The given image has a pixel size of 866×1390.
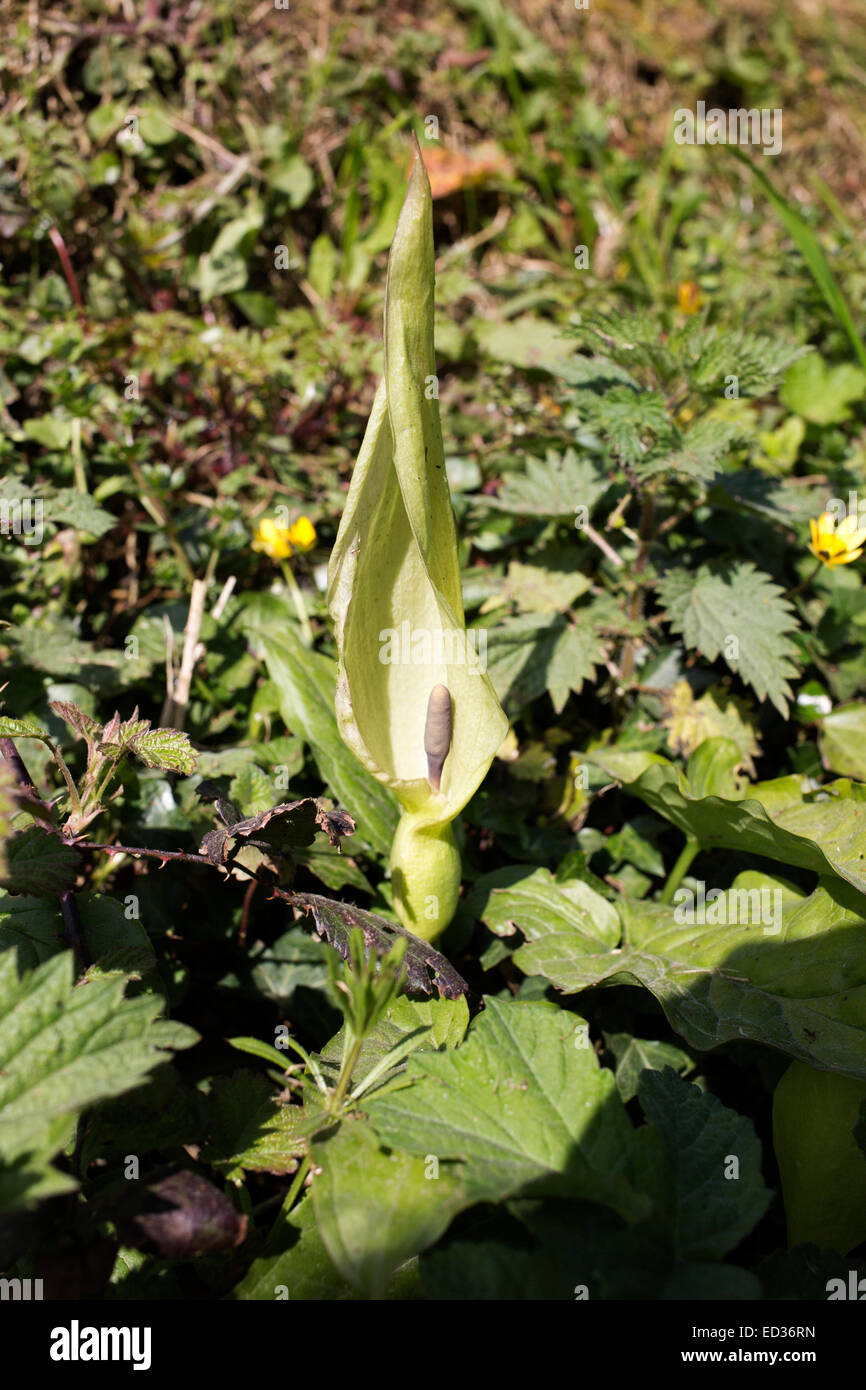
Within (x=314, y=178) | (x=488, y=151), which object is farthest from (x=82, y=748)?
(x=488, y=151)

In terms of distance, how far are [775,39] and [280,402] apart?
429cm

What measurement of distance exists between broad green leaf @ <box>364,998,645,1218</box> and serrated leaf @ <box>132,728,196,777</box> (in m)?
0.60

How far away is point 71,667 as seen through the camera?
2172 millimetres

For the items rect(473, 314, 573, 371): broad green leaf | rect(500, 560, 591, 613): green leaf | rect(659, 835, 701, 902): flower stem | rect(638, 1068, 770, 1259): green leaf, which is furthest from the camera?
rect(473, 314, 573, 371): broad green leaf

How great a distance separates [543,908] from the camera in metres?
1.95

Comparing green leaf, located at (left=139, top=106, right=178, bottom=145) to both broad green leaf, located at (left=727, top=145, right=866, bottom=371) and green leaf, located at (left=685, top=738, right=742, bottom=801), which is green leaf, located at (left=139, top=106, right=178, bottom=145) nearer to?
broad green leaf, located at (left=727, top=145, right=866, bottom=371)

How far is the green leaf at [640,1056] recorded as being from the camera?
180cm

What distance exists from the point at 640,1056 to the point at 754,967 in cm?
29

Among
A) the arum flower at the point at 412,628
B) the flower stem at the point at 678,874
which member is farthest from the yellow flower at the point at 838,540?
the arum flower at the point at 412,628

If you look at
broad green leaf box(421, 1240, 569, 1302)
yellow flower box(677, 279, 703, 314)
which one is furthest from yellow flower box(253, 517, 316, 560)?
yellow flower box(677, 279, 703, 314)

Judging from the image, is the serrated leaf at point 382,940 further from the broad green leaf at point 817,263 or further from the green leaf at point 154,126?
the green leaf at point 154,126

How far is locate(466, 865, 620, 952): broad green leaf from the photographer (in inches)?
74.9

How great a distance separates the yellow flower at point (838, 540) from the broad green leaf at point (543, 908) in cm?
104

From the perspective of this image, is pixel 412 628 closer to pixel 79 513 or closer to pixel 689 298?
pixel 79 513
